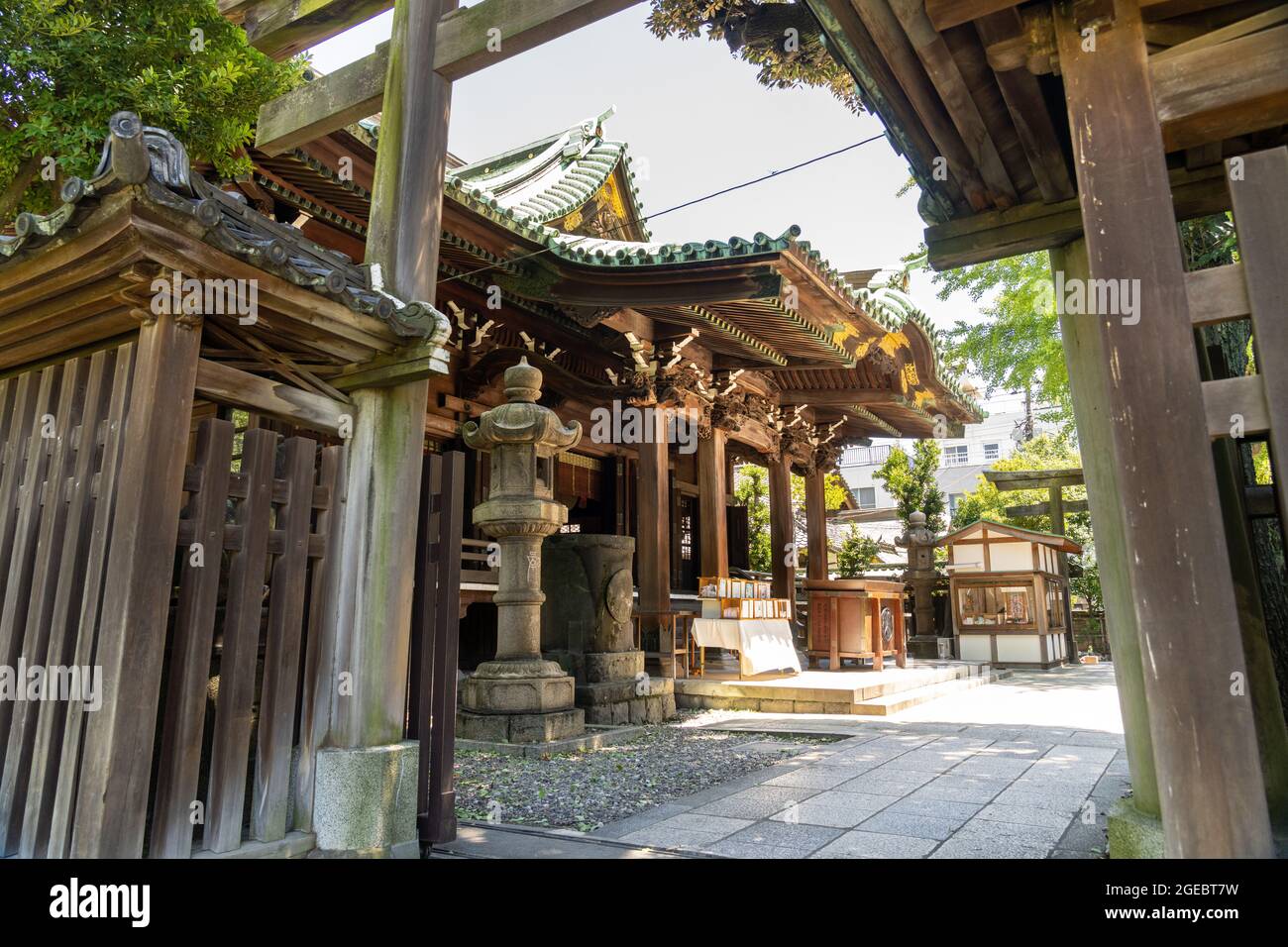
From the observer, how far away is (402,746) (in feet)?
13.6

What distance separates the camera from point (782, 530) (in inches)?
562

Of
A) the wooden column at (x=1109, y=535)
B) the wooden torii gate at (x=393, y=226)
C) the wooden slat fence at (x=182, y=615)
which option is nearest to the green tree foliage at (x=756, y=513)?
the wooden torii gate at (x=393, y=226)

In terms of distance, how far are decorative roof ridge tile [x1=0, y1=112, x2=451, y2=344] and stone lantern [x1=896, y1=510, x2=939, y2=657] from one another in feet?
50.2

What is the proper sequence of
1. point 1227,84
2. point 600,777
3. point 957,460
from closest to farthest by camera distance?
point 1227,84 → point 600,777 → point 957,460

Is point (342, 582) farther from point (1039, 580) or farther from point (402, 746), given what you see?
point (1039, 580)

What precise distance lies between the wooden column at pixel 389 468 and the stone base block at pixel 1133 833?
3.45 metres

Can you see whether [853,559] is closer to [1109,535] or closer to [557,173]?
[557,173]

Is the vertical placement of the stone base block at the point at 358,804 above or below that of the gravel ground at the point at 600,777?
above

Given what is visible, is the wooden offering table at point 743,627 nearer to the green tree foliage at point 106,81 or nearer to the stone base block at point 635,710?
the stone base block at point 635,710

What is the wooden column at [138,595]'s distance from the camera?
3.05 m

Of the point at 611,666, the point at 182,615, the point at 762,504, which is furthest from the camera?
the point at 762,504

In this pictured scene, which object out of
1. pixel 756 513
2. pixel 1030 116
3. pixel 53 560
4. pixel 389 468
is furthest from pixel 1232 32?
pixel 756 513

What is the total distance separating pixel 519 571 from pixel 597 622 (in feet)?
5.34
